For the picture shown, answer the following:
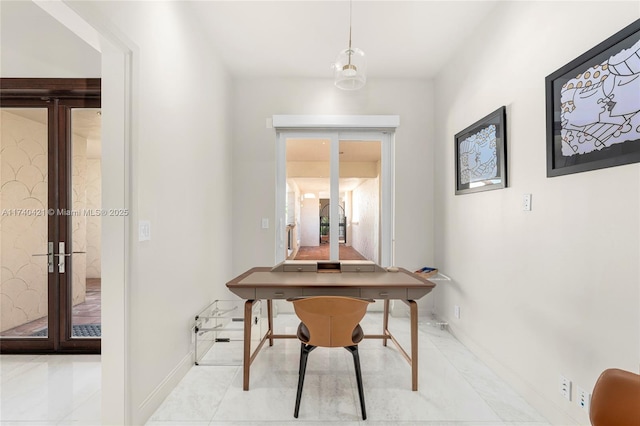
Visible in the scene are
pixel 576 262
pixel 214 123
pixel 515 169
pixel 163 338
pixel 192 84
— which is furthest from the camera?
pixel 214 123

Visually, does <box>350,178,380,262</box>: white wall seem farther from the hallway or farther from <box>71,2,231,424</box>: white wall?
<box>71,2,231,424</box>: white wall

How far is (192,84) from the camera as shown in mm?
2490

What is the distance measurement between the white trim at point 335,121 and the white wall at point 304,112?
0.29 ft

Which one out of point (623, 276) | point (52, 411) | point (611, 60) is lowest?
point (52, 411)

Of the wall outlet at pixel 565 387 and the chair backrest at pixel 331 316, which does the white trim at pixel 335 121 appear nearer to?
the chair backrest at pixel 331 316

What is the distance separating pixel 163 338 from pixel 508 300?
8.48ft

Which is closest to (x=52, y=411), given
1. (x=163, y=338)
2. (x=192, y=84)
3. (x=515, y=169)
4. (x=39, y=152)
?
(x=163, y=338)

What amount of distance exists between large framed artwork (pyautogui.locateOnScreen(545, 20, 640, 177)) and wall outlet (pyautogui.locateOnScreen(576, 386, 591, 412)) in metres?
1.22

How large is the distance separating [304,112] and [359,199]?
1.37 m

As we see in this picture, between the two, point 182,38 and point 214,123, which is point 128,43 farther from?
point 214,123

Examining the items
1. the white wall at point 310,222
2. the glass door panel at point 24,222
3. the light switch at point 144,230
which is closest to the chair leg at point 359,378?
the light switch at point 144,230

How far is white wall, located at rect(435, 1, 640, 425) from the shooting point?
4.62 feet

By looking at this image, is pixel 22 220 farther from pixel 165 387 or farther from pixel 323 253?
pixel 323 253

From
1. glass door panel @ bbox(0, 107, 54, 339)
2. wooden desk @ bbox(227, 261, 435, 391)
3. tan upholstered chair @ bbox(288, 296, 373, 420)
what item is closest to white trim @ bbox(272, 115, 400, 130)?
wooden desk @ bbox(227, 261, 435, 391)
